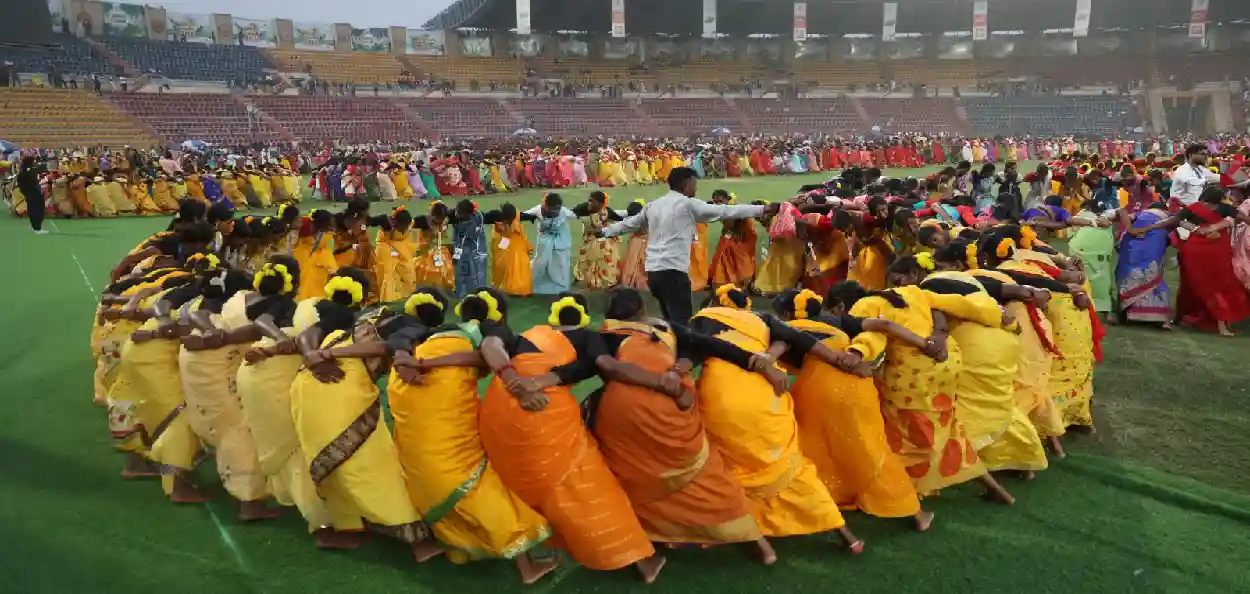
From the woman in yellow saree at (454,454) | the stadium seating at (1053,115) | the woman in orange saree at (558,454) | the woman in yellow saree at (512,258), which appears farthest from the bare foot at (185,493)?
the stadium seating at (1053,115)

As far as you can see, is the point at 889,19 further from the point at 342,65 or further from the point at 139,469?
the point at 139,469

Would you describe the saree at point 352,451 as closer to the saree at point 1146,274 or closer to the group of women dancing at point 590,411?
the group of women dancing at point 590,411

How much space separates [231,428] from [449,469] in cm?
135

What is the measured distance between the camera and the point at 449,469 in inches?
122

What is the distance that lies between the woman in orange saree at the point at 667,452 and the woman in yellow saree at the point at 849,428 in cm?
43

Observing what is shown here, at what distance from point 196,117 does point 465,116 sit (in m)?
12.2

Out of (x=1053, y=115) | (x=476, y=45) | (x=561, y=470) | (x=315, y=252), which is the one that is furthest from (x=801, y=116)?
(x=561, y=470)

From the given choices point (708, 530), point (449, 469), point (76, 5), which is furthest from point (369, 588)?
point (76, 5)

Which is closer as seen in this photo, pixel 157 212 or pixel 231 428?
pixel 231 428

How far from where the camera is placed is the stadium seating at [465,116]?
40.0 meters

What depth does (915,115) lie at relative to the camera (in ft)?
156

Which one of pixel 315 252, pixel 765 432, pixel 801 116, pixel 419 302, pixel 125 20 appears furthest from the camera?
pixel 801 116

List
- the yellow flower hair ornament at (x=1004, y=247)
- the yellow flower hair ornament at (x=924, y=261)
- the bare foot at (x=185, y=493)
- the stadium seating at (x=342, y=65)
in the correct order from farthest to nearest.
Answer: the stadium seating at (x=342, y=65), the yellow flower hair ornament at (x=1004, y=247), the yellow flower hair ornament at (x=924, y=261), the bare foot at (x=185, y=493)

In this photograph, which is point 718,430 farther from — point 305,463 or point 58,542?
point 58,542
